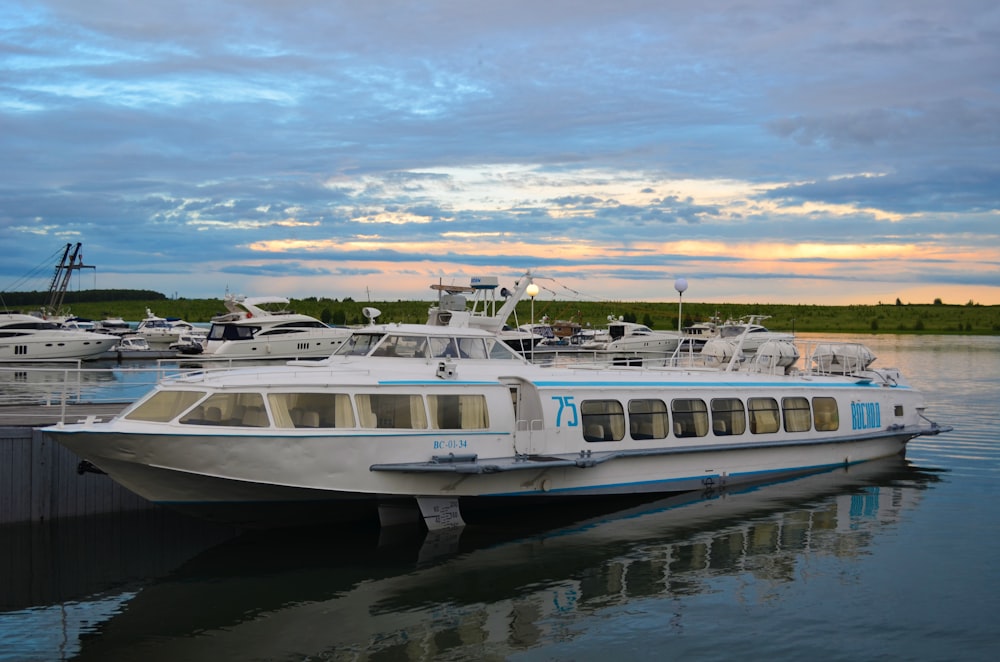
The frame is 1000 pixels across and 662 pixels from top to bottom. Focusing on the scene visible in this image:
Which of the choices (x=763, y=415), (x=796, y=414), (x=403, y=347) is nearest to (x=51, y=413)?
(x=403, y=347)

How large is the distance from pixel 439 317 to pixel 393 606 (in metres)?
8.82

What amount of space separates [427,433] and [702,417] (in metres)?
7.88

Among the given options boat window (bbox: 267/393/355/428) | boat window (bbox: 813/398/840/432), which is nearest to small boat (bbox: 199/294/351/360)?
boat window (bbox: 813/398/840/432)

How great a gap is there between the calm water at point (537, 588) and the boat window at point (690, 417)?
170cm

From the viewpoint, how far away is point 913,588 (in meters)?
15.8

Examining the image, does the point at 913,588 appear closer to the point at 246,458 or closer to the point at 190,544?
the point at 246,458

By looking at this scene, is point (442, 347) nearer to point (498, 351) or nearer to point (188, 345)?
point (498, 351)

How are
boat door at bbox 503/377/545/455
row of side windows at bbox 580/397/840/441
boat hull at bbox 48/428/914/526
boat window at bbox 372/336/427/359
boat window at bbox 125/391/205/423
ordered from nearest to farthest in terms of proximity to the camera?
boat hull at bbox 48/428/914/526 < boat window at bbox 125/391/205/423 < boat door at bbox 503/377/545/455 < boat window at bbox 372/336/427/359 < row of side windows at bbox 580/397/840/441

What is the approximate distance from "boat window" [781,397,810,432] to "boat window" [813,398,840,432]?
390 mm

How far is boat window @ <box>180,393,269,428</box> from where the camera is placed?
16.4 meters

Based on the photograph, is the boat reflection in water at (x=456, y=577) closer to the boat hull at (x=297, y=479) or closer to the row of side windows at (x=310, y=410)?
the boat hull at (x=297, y=479)

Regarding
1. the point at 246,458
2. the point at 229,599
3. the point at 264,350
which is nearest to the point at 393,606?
the point at 229,599

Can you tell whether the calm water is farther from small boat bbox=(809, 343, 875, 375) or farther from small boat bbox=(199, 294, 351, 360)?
small boat bbox=(199, 294, 351, 360)

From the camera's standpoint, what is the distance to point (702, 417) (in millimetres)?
22281
